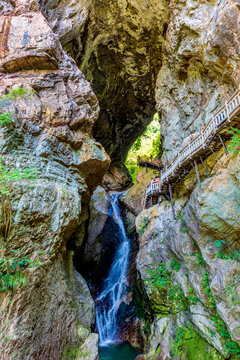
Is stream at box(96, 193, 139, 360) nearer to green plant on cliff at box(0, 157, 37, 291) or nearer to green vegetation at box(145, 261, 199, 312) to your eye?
green vegetation at box(145, 261, 199, 312)

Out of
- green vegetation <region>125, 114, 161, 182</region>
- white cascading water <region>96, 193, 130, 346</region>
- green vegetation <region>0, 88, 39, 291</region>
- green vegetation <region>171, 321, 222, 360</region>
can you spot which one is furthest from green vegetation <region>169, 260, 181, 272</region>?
green vegetation <region>125, 114, 161, 182</region>

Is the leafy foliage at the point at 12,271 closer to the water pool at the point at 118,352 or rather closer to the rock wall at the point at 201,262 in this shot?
the rock wall at the point at 201,262

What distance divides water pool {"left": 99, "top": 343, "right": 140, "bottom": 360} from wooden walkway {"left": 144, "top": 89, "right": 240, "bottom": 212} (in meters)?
8.82

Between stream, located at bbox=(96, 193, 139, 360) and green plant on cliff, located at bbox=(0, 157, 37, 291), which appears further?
stream, located at bbox=(96, 193, 139, 360)

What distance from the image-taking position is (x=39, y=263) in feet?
21.6

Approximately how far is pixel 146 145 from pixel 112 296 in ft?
67.4

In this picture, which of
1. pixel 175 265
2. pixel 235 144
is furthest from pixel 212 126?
pixel 175 265

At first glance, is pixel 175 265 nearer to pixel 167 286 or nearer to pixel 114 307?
pixel 167 286

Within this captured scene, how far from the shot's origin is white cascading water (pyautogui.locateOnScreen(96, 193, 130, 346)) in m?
12.5

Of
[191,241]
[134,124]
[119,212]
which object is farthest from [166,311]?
[134,124]

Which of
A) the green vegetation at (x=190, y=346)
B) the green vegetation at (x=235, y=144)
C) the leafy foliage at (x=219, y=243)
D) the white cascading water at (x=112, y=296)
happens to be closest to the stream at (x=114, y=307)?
the white cascading water at (x=112, y=296)

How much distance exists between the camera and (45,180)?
26.8ft

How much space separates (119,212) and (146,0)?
59.1ft

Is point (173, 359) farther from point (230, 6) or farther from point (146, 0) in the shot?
point (146, 0)
